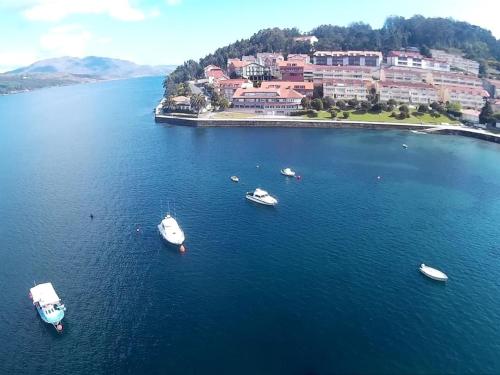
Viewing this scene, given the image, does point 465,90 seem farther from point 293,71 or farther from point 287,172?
point 287,172

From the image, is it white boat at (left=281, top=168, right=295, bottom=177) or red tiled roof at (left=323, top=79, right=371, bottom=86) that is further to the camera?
red tiled roof at (left=323, top=79, right=371, bottom=86)

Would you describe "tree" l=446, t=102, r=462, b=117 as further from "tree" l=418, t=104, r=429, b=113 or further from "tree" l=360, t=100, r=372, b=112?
"tree" l=360, t=100, r=372, b=112

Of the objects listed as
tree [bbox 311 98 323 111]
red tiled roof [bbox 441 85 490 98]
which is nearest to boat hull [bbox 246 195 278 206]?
tree [bbox 311 98 323 111]

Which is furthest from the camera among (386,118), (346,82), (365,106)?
(346,82)

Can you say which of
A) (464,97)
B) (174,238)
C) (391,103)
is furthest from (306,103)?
(174,238)

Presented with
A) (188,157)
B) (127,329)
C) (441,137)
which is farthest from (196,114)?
(127,329)

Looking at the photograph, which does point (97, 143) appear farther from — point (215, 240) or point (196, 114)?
point (215, 240)
